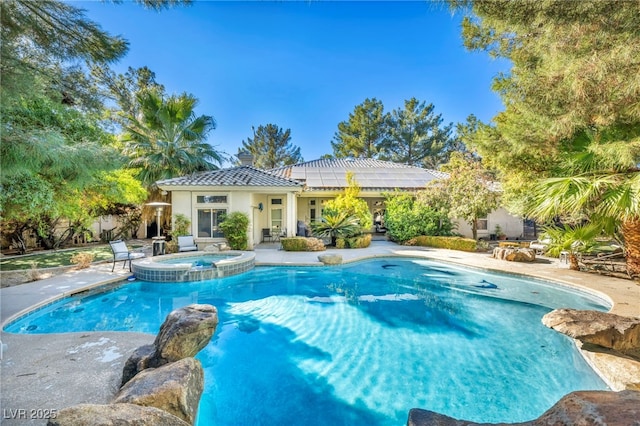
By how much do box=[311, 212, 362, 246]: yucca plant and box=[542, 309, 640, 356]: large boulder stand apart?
1127 centimetres

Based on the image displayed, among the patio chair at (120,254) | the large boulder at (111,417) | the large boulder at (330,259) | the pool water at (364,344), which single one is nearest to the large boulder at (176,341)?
the pool water at (364,344)

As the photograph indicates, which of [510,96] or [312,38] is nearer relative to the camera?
[510,96]

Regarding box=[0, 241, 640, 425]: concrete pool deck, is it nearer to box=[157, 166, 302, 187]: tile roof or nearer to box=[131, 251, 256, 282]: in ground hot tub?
box=[131, 251, 256, 282]: in ground hot tub

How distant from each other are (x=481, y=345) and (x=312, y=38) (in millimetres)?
10445

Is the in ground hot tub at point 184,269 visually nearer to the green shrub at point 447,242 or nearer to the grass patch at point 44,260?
the grass patch at point 44,260

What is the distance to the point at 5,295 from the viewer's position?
282 inches

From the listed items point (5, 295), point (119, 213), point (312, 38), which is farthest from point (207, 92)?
point (5, 295)

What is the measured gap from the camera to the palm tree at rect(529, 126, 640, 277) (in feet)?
18.0

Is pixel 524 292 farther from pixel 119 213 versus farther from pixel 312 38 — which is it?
pixel 119 213

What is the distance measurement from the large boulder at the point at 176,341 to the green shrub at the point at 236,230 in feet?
30.9

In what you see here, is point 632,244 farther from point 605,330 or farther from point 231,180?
point 231,180

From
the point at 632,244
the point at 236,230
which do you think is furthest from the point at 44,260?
the point at 632,244

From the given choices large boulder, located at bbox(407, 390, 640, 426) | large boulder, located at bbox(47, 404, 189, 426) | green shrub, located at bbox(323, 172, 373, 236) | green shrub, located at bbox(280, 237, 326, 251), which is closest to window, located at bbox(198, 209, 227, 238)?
green shrub, located at bbox(280, 237, 326, 251)

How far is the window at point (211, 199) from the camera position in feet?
50.1
